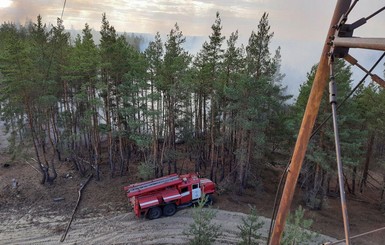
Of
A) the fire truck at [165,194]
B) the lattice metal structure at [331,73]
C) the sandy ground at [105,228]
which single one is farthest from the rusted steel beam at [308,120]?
the fire truck at [165,194]

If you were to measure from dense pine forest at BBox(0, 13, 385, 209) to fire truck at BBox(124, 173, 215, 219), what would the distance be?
92.6 inches

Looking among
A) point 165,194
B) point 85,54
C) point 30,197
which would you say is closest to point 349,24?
point 165,194

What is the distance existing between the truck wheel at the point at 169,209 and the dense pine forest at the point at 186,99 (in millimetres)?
3103

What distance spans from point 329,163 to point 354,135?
2104 mm

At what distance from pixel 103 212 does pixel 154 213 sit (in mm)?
3350

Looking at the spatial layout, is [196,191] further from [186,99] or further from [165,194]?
[186,99]

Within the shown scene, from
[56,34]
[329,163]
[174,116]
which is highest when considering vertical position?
[56,34]

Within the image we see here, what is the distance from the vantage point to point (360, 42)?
2107mm

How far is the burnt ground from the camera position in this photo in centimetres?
1470

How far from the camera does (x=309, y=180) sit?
20.0 meters

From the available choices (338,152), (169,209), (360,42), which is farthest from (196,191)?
(360,42)

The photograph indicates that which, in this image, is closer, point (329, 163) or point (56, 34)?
point (329, 163)

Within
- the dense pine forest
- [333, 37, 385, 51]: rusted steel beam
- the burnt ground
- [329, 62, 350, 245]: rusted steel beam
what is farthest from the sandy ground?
[333, 37, 385, 51]: rusted steel beam

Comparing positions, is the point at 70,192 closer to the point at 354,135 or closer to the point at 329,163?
the point at 329,163
